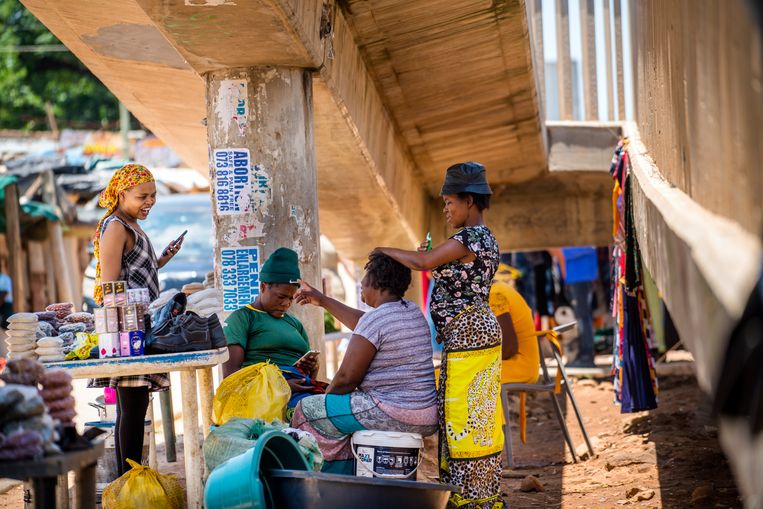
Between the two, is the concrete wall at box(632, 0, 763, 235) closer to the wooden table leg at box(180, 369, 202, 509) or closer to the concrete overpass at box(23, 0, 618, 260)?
the concrete overpass at box(23, 0, 618, 260)

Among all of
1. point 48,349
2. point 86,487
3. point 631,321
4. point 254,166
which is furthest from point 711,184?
point 631,321

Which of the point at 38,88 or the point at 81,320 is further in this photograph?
the point at 38,88

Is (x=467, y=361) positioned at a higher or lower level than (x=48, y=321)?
lower

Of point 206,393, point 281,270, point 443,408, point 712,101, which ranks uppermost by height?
point 712,101

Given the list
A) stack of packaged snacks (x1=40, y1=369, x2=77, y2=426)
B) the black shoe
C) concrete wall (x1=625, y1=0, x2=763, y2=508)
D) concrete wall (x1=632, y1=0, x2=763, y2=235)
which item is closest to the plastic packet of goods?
stack of packaged snacks (x1=40, y1=369, x2=77, y2=426)

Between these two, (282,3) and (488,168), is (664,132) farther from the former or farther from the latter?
(488,168)

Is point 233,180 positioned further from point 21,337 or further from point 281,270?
point 21,337

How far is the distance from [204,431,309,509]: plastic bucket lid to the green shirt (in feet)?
4.19

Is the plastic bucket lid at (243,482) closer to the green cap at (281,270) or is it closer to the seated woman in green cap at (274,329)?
the seated woman in green cap at (274,329)

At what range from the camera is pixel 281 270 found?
5.59 meters

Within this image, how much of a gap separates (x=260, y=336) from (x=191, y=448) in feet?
2.49

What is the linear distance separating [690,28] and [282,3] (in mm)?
2122

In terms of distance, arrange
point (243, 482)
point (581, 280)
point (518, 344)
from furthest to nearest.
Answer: point (581, 280)
point (518, 344)
point (243, 482)

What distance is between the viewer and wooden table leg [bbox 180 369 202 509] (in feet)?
16.8
